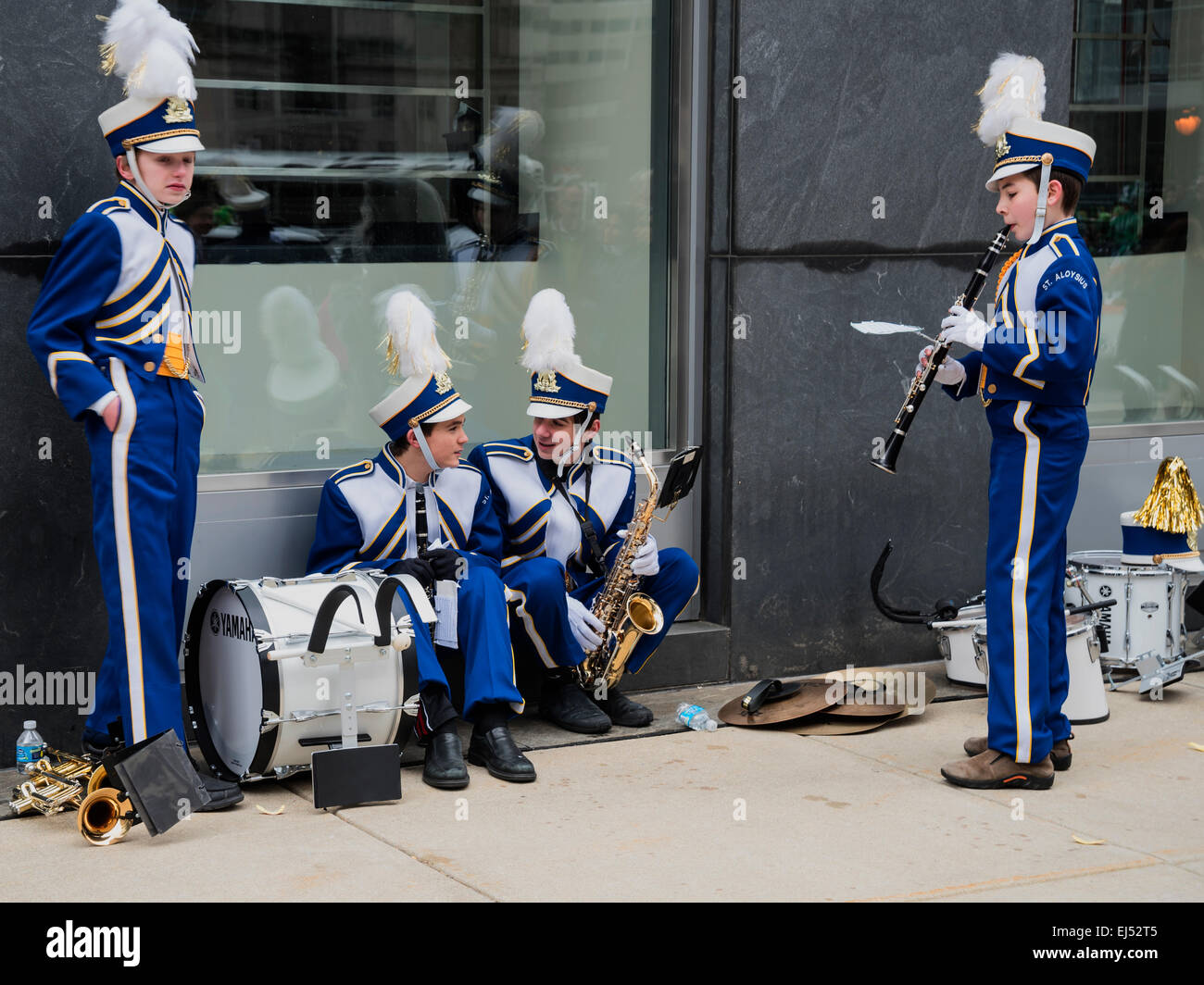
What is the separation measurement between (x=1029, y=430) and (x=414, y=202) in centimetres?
254

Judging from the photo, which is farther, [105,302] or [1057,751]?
[1057,751]

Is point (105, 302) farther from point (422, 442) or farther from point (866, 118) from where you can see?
point (866, 118)

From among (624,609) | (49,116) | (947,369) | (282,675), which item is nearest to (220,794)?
(282,675)

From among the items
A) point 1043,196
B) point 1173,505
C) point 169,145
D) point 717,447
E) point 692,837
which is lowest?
point 692,837

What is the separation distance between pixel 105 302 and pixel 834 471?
319 cm

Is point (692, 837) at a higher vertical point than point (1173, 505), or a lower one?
lower

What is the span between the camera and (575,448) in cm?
604

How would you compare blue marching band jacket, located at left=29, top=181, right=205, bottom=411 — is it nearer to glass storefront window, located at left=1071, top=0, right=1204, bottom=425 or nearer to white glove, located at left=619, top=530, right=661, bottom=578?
white glove, located at left=619, top=530, right=661, bottom=578

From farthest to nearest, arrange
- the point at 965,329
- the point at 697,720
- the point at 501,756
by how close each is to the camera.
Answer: the point at 697,720, the point at 501,756, the point at 965,329

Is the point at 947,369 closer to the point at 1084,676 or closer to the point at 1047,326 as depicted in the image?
the point at 1047,326

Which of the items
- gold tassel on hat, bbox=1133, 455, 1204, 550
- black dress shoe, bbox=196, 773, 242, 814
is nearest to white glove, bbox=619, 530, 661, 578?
black dress shoe, bbox=196, 773, 242, 814

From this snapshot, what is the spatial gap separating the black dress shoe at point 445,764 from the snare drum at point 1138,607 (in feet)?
9.02

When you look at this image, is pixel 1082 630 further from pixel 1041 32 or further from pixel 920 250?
pixel 1041 32

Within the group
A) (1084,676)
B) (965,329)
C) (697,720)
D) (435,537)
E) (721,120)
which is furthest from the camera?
(721,120)
